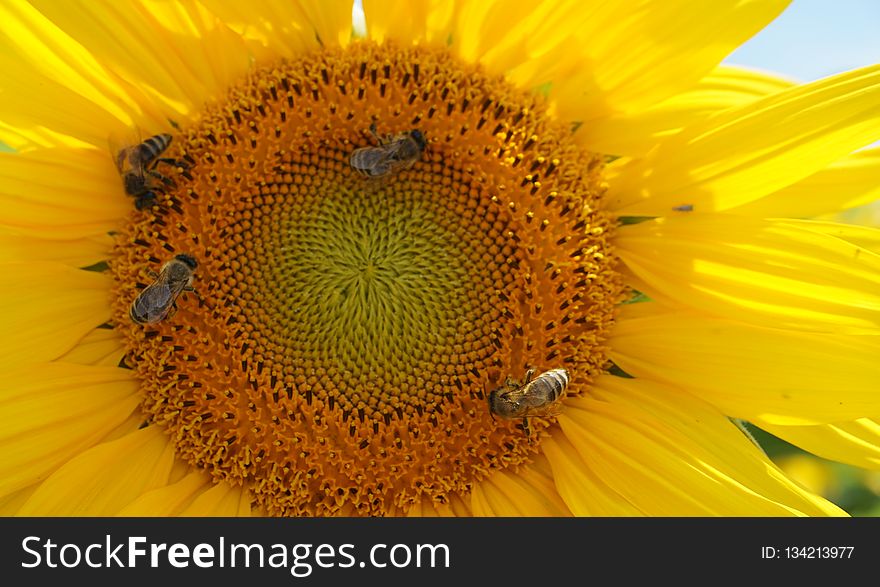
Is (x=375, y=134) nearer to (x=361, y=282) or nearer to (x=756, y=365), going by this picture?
(x=361, y=282)

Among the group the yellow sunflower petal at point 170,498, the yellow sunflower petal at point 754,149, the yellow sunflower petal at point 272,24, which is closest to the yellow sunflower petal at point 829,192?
the yellow sunflower petal at point 754,149

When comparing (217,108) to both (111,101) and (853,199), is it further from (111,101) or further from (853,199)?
(853,199)

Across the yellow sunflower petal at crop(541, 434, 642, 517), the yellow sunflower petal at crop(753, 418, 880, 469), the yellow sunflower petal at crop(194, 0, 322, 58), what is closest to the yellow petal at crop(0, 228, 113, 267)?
the yellow sunflower petal at crop(194, 0, 322, 58)

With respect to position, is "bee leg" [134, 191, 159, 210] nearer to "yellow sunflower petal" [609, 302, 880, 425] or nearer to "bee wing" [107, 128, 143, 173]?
"bee wing" [107, 128, 143, 173]

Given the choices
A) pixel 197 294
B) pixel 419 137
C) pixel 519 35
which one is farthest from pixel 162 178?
pixel 519 35

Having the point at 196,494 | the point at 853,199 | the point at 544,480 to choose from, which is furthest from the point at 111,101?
the point at 853,199

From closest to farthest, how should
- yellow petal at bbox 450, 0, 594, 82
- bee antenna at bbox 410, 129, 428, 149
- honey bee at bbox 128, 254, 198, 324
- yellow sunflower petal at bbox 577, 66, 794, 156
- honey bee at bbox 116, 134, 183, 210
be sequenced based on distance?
honey bee at bbox 128, 254, 198, 324 < honey bee at bbox 116, 134, 183, 210 < bee antenna at bbox 410, 129, 428, 149 < yellow petal at bbox 450, 0, 594, 82 < yellow sunflower petal at bbox 577, 66, 794, 156
